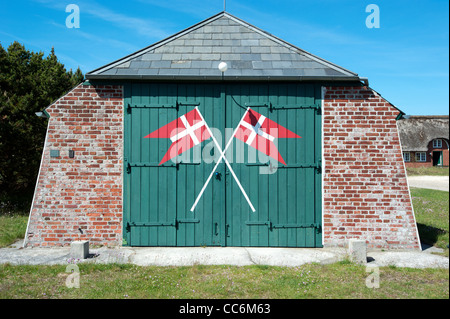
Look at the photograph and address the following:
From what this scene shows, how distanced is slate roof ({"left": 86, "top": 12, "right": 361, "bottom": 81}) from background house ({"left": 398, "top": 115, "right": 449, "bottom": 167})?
34071 mm

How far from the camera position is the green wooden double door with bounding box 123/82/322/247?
6.25 metres

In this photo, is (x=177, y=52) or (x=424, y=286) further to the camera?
(x=177, y=52)

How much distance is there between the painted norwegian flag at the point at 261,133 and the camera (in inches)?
248

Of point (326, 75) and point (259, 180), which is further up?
point (326, 75)

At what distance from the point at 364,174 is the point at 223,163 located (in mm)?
2682

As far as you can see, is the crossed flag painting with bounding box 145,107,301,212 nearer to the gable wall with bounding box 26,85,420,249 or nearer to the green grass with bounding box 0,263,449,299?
the gable wall with bounding box 26,85,420,249

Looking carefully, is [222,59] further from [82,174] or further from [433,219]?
[433,219]

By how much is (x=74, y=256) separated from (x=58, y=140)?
2.22 m

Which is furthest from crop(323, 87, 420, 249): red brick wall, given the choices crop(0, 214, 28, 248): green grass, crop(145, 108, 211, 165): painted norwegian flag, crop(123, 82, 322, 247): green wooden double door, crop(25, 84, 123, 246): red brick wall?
crop(0, 214, 28, 248): green grass

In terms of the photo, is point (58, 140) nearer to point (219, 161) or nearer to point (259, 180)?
point (219, 161)

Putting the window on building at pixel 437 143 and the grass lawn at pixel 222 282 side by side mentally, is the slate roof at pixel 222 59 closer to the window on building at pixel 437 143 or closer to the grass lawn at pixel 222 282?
the grass lawn at pixel 222 282

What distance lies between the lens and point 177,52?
21.9 ft
